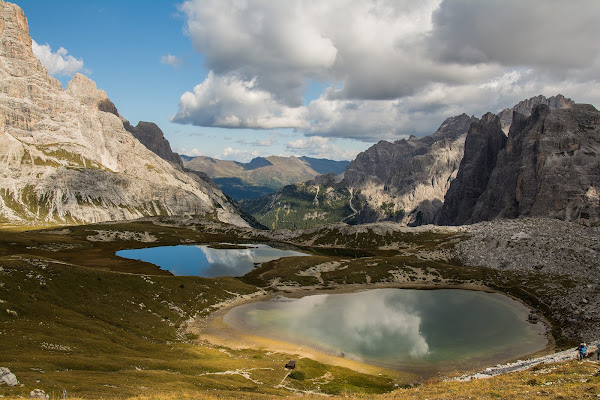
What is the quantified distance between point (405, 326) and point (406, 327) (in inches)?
29.6

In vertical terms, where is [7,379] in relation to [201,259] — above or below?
above

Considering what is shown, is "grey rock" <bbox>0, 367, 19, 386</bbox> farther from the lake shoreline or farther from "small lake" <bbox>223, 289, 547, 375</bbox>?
"small lake" <bbox>223, 289, 547, 375</bbox>

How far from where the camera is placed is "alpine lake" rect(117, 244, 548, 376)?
7400 centimetres

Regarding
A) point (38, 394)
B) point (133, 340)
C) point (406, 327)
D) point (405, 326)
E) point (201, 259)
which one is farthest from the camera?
point (201, 259)

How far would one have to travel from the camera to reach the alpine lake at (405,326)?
74.0 metres

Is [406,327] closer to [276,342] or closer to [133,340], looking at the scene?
[276,342]

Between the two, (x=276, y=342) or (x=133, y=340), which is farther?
(x=276, y=342)

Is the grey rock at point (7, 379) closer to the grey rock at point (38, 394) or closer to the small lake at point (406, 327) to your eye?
the grey rock at point (38, 394)

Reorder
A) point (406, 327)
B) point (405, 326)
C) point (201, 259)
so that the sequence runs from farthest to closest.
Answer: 1. point (201, 259)
2. point (405, 326)
3. point (406, 327)

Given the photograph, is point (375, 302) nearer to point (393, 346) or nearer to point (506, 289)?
point (393, 346)

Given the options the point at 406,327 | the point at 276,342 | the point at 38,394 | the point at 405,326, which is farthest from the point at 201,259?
the point at 38,394

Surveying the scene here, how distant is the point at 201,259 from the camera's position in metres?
174

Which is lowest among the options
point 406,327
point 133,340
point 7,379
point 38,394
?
point 406,327

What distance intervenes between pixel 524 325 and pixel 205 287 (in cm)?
8949
